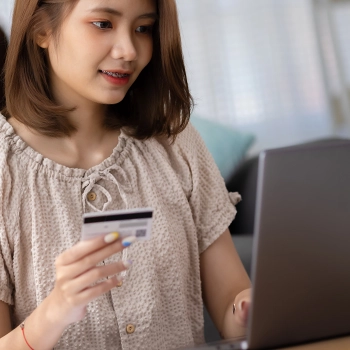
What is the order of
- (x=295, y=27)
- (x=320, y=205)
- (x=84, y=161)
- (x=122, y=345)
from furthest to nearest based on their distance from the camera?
(x=295, y=27), (x=84, y=161), (x=122, y=345), (x=320, y=205)

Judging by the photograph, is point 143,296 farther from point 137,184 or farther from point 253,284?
point 253,284

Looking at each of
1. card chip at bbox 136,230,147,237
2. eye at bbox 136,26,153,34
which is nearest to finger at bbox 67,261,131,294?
card chip at bbox 136,230,147,237

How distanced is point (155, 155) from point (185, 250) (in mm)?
220

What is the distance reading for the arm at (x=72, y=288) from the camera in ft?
2.83

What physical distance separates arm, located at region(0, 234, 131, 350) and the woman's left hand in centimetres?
32

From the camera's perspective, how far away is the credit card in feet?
2.59

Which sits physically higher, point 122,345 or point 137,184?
point 137,184

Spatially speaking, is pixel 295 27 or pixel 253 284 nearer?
pixel 253 284

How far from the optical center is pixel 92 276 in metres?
0.89

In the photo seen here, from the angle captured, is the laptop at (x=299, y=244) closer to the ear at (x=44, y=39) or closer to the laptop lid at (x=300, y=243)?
the laptop lid at (x=300, y=243)

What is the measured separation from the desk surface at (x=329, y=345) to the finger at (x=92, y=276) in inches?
10.5

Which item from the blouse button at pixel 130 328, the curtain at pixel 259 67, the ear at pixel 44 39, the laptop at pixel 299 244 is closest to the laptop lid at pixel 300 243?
the laptop at pixel 299 244

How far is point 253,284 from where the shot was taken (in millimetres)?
804

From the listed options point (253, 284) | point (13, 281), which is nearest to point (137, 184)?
point (13, 281)
